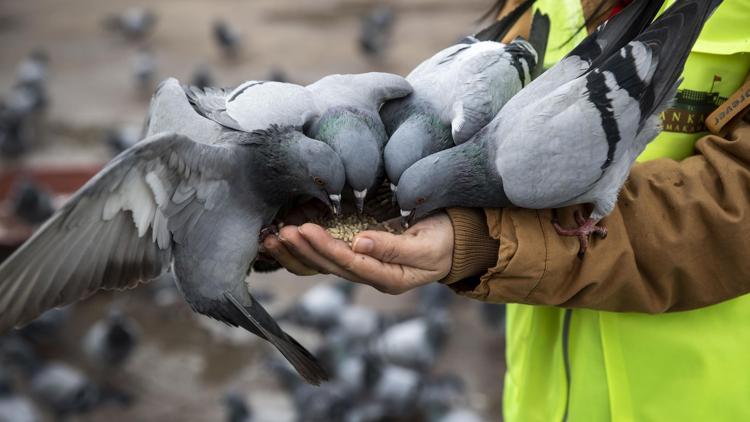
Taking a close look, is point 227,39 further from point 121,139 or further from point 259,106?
point 259,106

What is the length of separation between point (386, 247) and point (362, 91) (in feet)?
2.17

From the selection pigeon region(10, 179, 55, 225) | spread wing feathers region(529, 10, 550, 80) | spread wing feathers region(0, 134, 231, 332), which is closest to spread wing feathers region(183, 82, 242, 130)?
spread wing feathers region(0, 134, 231, 332)

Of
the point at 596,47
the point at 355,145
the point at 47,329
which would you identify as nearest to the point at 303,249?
the point at 355,145

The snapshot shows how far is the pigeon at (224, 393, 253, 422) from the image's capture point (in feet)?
15.4

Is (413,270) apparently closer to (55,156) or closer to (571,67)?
(571,67)

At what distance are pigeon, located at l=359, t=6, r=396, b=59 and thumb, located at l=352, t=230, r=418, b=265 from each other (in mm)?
7825

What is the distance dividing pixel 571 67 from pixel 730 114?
429 millimetres

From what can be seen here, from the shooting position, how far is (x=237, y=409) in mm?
4711

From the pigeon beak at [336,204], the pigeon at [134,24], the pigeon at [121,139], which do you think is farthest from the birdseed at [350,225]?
the pigeon at [134,24]

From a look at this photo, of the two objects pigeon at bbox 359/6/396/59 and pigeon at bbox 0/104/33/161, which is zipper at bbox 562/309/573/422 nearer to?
pigeon at bbox 0/104/33/161

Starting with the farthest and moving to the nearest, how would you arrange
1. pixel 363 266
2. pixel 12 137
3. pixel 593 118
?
1. pixel 12 137
2. pixel 593 118
3. pixel 363 266

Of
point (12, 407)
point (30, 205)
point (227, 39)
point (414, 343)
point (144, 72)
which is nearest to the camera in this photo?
point (12, 407)

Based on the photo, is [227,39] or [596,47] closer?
→ [596,47]

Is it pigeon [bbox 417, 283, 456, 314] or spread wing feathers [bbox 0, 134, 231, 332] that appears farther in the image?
pigeon [bbox 417, 283, 456, 314]
